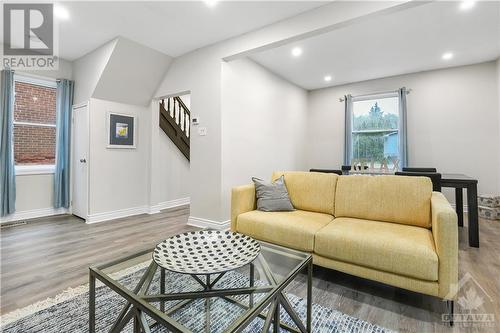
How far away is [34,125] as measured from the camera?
3.99m

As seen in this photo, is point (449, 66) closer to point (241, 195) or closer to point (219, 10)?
point (219, 10)

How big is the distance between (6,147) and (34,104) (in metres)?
0.87

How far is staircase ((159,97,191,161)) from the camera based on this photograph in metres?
5.05

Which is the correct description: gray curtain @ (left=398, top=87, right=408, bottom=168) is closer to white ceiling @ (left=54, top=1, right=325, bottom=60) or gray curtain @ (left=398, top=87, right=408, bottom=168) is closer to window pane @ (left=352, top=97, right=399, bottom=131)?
window pane @ (left=352, top=97, right=399, bottom=131)

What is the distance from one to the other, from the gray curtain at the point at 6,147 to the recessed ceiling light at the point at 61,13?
148cm

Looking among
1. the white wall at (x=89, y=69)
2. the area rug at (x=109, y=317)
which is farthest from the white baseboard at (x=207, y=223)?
the white wall at (x=89, y=69)

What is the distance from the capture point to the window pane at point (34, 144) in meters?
3.85

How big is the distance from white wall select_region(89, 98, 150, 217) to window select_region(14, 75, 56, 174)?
0.97m

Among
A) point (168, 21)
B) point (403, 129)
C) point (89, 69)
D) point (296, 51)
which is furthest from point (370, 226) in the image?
point (89, 69)

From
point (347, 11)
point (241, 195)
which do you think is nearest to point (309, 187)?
point (241, 195)

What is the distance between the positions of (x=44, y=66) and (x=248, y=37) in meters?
3.52

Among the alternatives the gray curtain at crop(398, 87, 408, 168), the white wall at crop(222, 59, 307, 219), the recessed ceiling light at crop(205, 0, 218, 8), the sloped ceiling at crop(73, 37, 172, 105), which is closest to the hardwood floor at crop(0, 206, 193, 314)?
the white wall at crop(222, 59, 307, 219)

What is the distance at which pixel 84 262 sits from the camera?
235 cm

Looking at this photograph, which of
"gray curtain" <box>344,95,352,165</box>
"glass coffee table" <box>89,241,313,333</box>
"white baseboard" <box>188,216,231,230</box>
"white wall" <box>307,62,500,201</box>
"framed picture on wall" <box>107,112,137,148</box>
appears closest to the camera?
"glass coffee table" <box>89,241,313,333</box>
